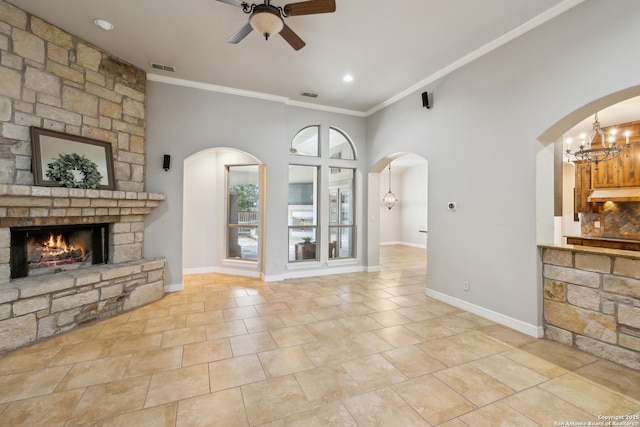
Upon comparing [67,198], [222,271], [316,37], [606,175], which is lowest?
[222,271]

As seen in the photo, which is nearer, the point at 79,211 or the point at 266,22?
the point at 266,22

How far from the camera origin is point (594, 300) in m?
2.67

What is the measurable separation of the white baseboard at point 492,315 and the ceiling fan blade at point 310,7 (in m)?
3.86

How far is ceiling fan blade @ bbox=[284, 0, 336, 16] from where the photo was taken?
239 centimetres

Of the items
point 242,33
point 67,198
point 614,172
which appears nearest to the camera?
point 242,33

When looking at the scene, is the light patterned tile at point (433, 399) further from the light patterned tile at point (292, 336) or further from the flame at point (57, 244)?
the flame at point (57, 244)

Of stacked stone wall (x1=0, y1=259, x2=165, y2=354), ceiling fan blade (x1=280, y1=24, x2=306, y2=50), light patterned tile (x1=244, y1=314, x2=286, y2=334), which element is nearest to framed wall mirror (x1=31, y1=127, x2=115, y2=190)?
stacked stone wall (x1=0, y1=259, x2=165, y2=354)

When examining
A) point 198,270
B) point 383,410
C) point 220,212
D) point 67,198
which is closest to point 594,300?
A: point 383,410

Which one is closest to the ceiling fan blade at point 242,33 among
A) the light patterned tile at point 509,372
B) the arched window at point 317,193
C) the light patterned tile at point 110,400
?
the arched window at point 317,193

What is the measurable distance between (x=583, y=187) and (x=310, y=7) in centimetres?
713

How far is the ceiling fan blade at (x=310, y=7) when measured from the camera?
2387mm

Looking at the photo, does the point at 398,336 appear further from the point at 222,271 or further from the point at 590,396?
the point at 222,271

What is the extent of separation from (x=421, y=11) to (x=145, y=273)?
4836 millimetres

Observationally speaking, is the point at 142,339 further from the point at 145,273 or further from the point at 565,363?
the point at 565,363
